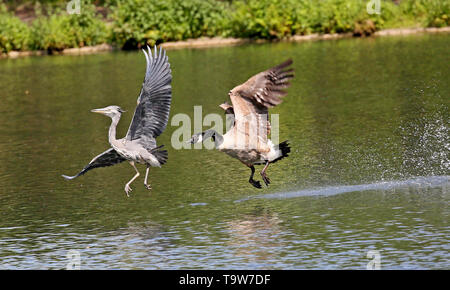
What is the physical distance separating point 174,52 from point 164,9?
452cm

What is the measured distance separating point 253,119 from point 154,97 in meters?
1.47

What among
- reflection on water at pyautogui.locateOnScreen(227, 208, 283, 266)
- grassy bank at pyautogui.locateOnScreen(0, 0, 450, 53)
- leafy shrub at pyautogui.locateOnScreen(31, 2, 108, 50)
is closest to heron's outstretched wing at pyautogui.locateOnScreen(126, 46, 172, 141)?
reflection on water at pyautogui.locateOnScreen(227, 208, 283, 266)

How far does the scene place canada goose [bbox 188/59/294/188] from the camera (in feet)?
43.0

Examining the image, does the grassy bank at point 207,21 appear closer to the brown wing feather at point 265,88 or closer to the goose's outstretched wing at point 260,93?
the goose's outstretched wing at point 260,93

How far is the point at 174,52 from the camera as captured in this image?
41312 millimetres

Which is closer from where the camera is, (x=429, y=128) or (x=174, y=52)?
(x=429, y=128)

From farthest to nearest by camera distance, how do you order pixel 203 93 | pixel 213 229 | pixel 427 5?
pixel 427 5 < pixel 203 93 < pixel 213 229

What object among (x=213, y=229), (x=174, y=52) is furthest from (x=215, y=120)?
(x=174, y=52)

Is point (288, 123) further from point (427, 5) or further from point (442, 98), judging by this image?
point (427, 5)

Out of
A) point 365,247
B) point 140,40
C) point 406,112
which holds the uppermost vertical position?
point 140,40

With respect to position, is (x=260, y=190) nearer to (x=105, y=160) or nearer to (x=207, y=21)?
(x=105, y=160)

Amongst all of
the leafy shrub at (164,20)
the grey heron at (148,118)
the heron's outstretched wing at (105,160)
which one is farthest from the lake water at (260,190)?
Answer: the leafy shrub at (164,20)

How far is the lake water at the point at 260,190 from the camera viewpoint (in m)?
12.3

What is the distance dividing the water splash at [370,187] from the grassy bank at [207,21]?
25395 mm
